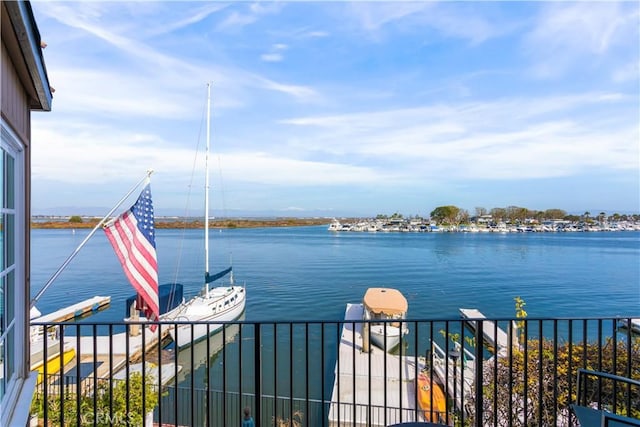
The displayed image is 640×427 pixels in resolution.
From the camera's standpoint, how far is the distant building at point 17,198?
1510 mm

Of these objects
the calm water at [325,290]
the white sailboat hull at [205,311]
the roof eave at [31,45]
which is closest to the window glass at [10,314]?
the roof eave at [31,45]

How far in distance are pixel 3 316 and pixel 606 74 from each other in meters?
12.5

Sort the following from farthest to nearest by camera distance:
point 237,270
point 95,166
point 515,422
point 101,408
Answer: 1. point 237,270
2. point 95,166
3. point 515,422
4. point 101,408

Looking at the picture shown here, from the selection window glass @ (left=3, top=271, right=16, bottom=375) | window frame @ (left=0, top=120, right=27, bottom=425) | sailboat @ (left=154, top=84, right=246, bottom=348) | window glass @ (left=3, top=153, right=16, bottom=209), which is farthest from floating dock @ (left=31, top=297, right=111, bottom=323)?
window glass @ (left=3, top=153, right=16, bottom=209)

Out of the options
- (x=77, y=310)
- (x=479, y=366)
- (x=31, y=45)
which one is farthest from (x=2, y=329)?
(x=77, y=310)

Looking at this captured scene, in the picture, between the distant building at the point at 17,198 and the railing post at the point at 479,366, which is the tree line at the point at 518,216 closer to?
the railing post at the point at 479,366

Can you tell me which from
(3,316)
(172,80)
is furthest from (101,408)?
(172,80)

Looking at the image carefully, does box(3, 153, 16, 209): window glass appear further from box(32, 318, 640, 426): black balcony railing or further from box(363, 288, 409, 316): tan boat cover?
box(363, 288, 409, 316): tan boat cover

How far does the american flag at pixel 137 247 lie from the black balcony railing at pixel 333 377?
3.02 ft

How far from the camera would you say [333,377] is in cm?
1208

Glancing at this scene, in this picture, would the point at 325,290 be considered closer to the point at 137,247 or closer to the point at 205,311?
the point at 205,311

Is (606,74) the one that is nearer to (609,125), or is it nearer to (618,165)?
(609,125)

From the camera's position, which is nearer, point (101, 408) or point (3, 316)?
point (3, 316)

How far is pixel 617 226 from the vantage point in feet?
298
